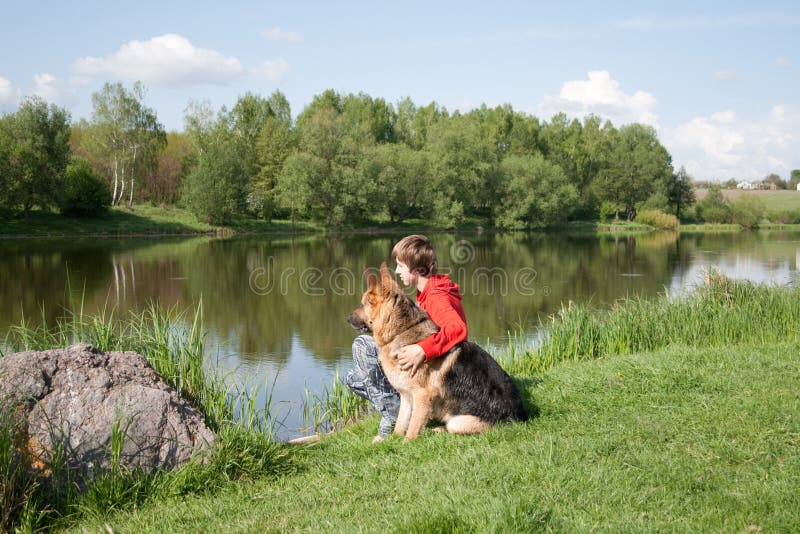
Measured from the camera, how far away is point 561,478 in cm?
445

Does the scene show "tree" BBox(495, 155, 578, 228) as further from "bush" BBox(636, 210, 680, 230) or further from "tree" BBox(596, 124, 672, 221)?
"tree" BBox(596, 124, 672, 221)

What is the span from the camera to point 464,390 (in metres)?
5.41

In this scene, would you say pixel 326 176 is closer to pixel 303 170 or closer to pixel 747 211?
pixel 303 170

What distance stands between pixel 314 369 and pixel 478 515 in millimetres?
9133

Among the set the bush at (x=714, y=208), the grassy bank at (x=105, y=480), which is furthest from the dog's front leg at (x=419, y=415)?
the bush at (x=714, y=208)

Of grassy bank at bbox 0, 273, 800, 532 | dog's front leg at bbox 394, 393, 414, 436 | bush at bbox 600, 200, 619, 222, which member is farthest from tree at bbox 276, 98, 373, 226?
dog's front leg at bbox 394, 393, 414, 436

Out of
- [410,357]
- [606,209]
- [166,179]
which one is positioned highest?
[166,179]

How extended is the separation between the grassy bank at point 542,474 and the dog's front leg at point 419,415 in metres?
0.11

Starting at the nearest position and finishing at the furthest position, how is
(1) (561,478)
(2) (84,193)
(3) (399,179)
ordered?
(1) (561,478) → (2) (84,193) → (3) (399,179)

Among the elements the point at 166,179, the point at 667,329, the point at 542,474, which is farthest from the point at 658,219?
the point at 542,474

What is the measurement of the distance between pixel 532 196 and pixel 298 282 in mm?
47677

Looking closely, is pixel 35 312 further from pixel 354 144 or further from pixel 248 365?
pixel 354 144

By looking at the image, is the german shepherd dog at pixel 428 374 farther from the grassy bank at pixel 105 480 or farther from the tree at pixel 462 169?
the tree at pixel 462 169

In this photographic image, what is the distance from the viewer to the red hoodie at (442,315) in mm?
5195
